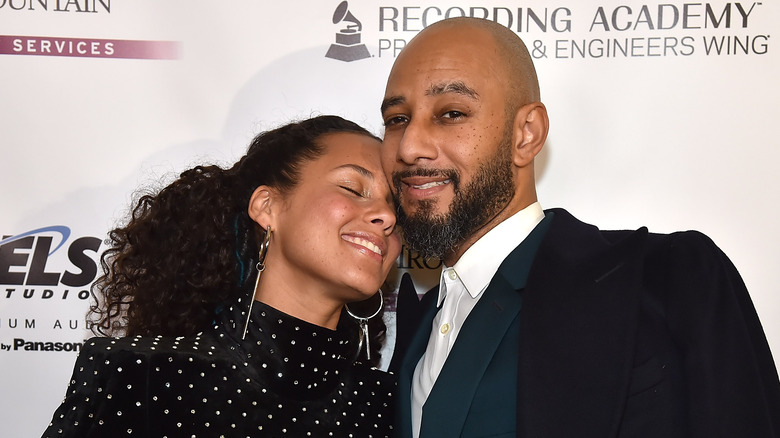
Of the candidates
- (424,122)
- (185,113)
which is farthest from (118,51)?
(424,122)

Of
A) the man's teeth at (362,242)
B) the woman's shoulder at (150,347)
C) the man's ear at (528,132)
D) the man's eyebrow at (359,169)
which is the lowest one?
the woman's shoulder at (150,347)

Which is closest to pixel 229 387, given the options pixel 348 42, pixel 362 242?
pixel 362 242

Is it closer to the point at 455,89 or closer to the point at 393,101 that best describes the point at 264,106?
the point at 393,101

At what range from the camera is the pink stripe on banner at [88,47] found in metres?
2.35

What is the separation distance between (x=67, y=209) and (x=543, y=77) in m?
1.58

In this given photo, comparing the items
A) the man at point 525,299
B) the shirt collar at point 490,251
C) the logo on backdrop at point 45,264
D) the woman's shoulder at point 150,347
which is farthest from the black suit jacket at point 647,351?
the logo on backdrop at point 45,264

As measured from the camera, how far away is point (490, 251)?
171cm

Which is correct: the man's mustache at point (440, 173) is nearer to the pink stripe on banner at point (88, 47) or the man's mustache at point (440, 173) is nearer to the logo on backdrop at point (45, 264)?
the pink stripe on banner at point (88, 47)

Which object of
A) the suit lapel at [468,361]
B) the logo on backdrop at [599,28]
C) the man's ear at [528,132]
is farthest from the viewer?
the logo on backdrop at [599,28]

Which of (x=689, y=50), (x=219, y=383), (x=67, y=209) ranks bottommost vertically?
(x=219, y=383)

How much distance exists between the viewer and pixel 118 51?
7.73 feet

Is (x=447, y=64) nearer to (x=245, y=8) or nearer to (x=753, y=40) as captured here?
(x=245, y=8)

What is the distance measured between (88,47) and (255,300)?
110 cm

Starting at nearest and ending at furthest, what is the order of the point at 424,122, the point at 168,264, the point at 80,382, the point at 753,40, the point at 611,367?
1. the point at 611,367
2. the point at 80,382
3. the point at 424,122
4. the point at 168,264
5. the point at 753,40
